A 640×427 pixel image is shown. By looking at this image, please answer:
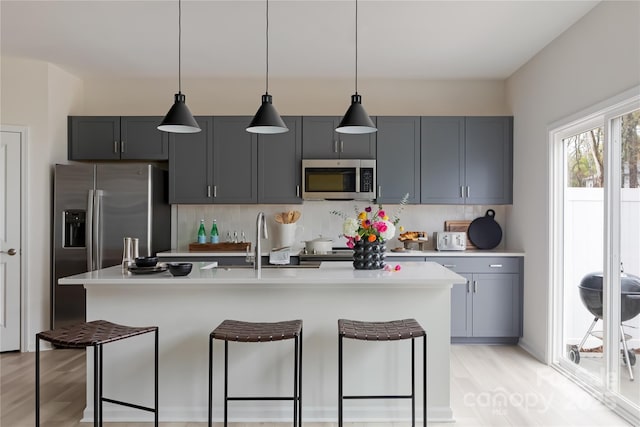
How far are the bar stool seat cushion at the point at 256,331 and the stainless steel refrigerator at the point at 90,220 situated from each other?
7.25 feet

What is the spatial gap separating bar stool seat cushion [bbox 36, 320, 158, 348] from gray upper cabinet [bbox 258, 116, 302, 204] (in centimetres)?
236

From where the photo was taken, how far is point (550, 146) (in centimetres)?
380

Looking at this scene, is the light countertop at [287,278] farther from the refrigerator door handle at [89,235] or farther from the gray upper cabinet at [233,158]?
the gray upper cabinet at [233,158]

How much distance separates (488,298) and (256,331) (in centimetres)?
280

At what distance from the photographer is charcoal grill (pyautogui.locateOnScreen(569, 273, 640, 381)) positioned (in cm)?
284

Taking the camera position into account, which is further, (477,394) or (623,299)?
(477,394)

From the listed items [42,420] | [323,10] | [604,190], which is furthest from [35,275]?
[604,190]

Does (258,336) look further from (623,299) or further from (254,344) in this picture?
(623,299)

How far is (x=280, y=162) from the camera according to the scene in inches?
183

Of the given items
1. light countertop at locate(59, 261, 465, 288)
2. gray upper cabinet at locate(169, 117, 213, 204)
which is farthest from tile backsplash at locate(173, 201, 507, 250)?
light countertop at locate(59, 261, 465, 288)

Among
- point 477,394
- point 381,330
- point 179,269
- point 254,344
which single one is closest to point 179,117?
point 179,269

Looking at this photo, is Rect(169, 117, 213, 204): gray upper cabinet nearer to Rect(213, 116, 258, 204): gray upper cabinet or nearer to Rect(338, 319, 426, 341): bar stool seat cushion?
→ Rect(213, 116, 258, 204): gray upper cabinet

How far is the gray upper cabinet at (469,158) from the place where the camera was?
462cm

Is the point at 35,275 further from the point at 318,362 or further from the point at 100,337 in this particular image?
the point at 318,362
